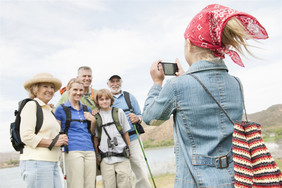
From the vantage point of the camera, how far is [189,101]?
1528mm

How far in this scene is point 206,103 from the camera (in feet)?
4.99

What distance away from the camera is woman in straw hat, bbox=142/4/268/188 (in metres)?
1.48

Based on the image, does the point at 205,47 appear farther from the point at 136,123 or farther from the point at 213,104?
the point at 136,123

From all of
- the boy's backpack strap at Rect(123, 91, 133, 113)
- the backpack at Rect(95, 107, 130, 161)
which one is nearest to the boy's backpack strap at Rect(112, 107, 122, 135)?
the backpack at Rect(95, 107, 130, 161)

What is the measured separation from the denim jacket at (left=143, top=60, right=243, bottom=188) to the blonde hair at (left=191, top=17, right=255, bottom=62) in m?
0.07

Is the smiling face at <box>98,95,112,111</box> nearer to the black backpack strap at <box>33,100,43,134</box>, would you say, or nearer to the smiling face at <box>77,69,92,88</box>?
the smiling face at <box>77,69,92,88</box>

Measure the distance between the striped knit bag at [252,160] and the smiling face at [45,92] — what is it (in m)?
3.08

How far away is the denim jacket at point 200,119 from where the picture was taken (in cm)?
147

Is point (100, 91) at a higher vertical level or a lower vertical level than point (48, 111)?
higher

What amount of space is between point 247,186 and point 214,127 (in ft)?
1.13

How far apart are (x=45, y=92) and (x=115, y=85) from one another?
1.57 m

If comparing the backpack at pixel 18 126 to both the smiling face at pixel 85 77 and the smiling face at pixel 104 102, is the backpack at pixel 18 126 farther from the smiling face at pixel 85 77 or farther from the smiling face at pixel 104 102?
the smiling face at pixel 85 77

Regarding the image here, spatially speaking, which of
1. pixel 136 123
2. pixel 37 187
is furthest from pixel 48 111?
pixel 136 123

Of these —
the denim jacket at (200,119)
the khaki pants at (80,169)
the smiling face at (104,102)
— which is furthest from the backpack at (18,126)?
the denim jacket at (200,119)
